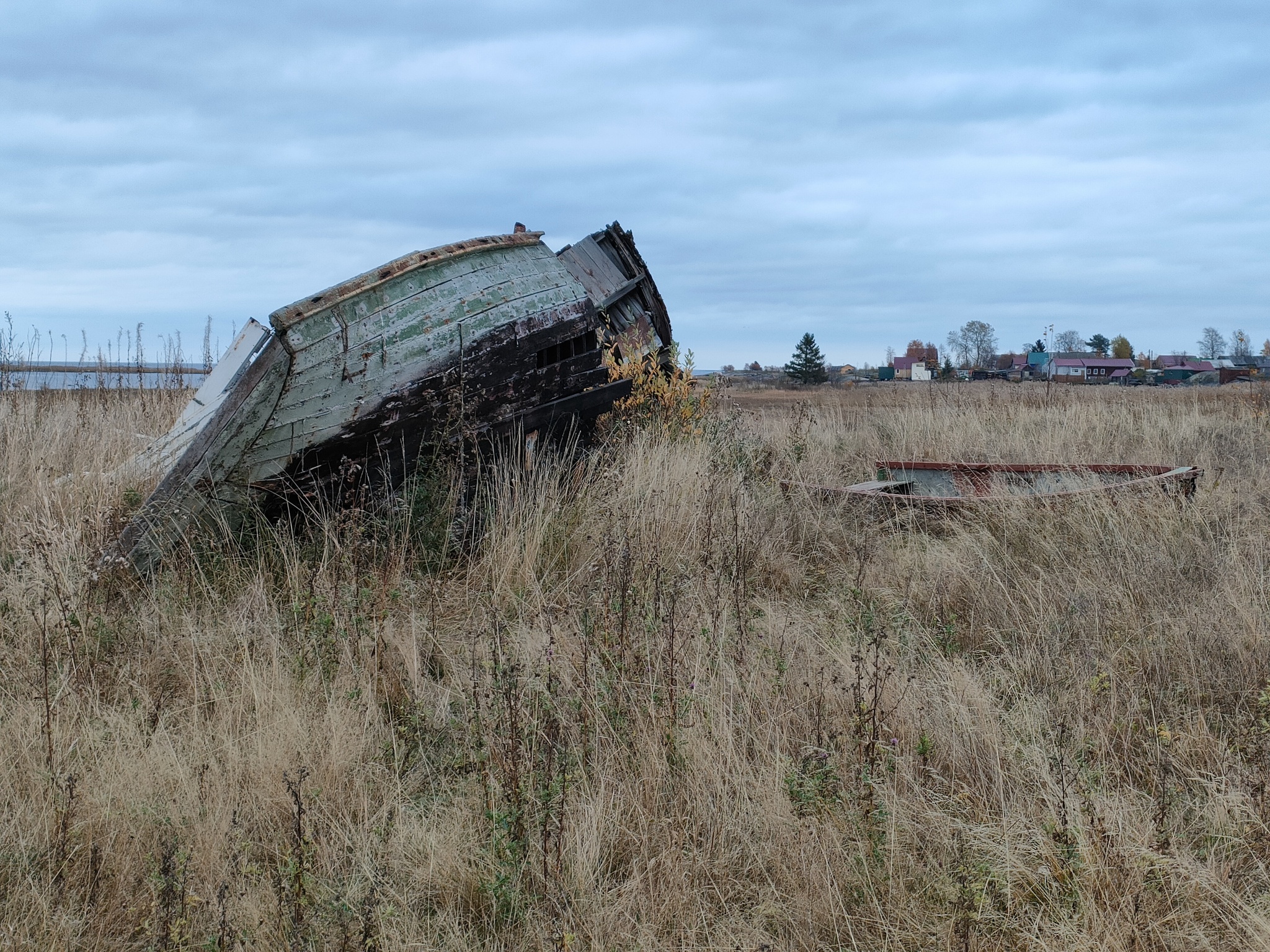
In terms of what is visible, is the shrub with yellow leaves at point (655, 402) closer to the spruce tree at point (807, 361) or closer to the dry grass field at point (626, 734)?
the dry grass field at point (626, 734)

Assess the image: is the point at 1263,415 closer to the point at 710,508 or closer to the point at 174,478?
the point at 710,508

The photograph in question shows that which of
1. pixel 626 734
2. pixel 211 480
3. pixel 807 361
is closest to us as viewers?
pixel 626 734

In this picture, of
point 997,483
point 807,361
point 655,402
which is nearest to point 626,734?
point 655,402

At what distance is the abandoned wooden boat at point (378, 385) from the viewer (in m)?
5.11

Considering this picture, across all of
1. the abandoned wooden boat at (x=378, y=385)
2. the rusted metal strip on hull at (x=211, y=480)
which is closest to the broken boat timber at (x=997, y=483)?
the abandoned wooden boat at (x=378, y=385)

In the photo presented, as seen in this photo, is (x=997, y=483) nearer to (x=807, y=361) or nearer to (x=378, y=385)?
(x=378, y=385)

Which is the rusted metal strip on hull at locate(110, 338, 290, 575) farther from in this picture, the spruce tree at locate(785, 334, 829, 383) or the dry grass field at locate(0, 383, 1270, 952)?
the spruce tree at locate(785, 334, 829, 383)

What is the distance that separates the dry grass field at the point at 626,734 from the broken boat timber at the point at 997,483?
1.47 feet

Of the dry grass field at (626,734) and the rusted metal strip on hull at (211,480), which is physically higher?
the rusted metal strip on hull at (211,480)

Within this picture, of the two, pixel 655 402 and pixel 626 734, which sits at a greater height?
pixel 655 402

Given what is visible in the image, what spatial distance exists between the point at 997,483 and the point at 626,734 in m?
5.37

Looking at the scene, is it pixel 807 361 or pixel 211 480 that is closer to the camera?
pixel 211 480

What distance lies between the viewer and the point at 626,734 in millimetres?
3316

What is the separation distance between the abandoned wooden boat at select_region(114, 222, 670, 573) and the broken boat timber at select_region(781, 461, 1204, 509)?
255cm
